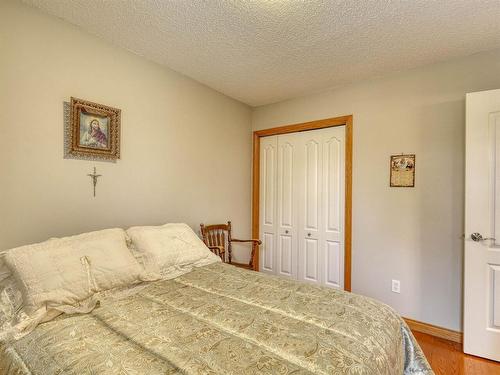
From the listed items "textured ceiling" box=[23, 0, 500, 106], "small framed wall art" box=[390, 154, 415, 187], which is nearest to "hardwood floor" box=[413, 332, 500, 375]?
"small framed wall art" box=[390, 154, 415, 187]

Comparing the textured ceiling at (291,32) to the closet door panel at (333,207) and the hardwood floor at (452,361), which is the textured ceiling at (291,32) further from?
the hardwood floor at (452,361)

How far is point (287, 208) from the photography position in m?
3.29

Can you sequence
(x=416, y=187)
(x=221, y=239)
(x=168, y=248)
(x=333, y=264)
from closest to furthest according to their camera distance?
1. (x=168, y=248)
2. (x=416, y=187)
3. (x=333, y=264)
4. (x=221, y=239)

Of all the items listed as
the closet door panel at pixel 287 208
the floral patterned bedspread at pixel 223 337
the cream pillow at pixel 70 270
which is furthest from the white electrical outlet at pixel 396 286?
the cream pillow at pixel 70 270

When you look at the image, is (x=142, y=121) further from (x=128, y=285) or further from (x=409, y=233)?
(x=409, y=233)

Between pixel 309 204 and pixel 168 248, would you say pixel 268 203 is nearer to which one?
pixel 309 204

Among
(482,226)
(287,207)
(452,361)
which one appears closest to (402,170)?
(482,226)

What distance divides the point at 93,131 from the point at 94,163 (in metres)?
0.24

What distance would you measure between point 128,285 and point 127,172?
993mm

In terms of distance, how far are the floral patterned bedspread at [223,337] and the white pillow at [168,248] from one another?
0.95 ft

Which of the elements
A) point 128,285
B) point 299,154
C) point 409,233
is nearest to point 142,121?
point 128,285

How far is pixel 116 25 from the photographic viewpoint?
184 centimetres

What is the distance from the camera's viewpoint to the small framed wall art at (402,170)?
242 centimetres

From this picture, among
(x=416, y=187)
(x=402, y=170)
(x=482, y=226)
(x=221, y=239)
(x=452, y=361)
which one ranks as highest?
(x=402, y=170)
